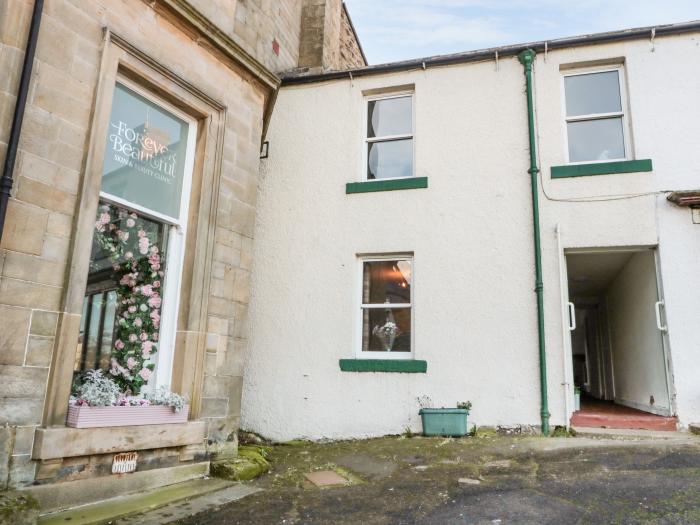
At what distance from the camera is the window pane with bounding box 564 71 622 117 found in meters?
7.77

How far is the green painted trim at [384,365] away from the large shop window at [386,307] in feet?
0.83

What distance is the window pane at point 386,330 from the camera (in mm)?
7727

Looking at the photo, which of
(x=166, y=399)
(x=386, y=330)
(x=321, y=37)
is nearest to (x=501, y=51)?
(x=321, y=37)

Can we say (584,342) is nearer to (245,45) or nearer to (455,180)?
(455,180)

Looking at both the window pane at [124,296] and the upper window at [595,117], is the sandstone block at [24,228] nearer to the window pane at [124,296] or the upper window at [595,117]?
the window pane at [124,296]

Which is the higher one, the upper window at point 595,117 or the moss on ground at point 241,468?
the upper window at point 595,117

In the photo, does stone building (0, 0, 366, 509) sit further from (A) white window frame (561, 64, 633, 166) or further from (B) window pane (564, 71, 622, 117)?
(B) window pane (564, 71, 622, 117)

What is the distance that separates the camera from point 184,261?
5594 millimetres

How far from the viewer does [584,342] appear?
13.4m

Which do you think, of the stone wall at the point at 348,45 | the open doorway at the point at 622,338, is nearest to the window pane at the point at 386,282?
the open doorway at the point at 622,338

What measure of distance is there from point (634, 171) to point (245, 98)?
515 centimetres

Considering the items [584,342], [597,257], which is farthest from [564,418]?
[584,342]

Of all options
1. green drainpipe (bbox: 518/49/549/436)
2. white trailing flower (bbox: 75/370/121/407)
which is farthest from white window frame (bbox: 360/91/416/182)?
white trailing flower (bbox: 75/370/121/407)

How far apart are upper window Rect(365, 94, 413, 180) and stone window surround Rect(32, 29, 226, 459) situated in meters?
3.05
